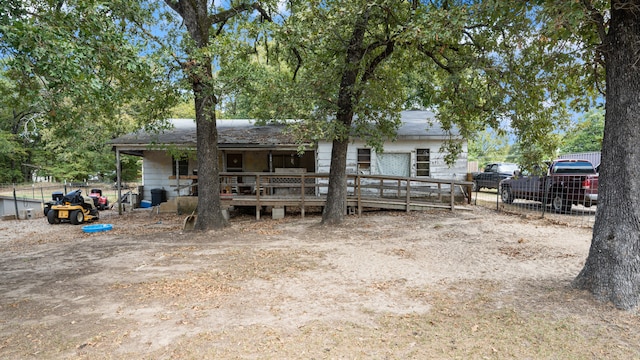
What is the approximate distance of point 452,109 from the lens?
916cm

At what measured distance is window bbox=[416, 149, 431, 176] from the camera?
1472cm

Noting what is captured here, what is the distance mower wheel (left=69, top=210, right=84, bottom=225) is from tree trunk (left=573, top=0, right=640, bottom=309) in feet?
45.1

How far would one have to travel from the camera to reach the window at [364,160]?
14773 mm

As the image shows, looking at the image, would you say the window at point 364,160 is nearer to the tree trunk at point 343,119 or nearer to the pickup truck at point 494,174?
the tree trunk at point 343,119

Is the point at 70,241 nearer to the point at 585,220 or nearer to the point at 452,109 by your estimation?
the point at 452,109

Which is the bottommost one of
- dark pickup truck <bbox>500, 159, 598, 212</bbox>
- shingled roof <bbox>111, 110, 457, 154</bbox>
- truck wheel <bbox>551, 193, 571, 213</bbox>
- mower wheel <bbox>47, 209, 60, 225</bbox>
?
mower wheel <bbox>47, 209, 60, 225</bbox>

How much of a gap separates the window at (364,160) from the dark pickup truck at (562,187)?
17.7ft

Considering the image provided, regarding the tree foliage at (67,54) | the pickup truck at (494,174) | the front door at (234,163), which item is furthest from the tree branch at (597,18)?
the pickup truck at (494,174)

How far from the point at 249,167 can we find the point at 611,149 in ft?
46.9

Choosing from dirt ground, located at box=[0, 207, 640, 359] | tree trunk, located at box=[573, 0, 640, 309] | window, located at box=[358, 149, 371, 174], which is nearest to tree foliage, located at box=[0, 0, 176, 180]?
dirt ground, located at box=[0, 207, 640, 359]

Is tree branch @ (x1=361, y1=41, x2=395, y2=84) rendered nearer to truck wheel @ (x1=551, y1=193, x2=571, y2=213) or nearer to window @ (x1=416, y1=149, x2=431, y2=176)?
window @ (x1=416, y1=149, x2=431, y2=176)

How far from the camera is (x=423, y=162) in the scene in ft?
48.3

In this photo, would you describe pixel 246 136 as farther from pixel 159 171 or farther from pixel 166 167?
pixel 159 171

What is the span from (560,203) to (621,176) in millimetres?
9214
